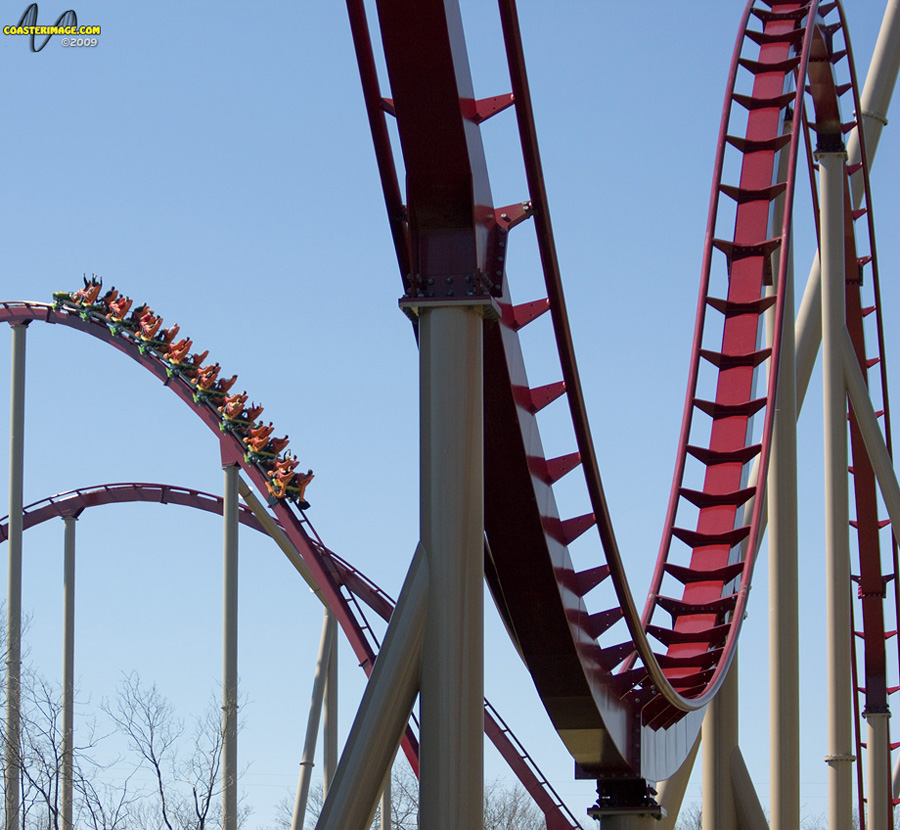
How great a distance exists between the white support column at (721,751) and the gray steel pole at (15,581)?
4273 millimetres

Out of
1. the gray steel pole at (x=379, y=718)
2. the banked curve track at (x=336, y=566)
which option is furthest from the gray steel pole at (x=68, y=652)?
the gray steel pole at (x=379, y=718)

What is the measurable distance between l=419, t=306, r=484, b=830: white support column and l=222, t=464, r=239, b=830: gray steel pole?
6889mm

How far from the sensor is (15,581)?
34.9 feet

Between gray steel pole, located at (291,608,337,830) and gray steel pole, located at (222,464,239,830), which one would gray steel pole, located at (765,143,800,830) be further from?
gray steel pole, located at (291,608,337,830)

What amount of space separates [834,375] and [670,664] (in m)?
2.19

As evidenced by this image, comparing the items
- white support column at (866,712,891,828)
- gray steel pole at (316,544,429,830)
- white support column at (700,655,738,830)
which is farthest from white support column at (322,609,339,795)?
gray steel pole at (316,544,429,830)

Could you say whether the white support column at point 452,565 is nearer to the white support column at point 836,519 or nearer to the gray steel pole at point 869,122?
the white support column at point 836,519

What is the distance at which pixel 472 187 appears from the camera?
162 inches

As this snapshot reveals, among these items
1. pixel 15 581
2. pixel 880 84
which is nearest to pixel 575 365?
pixel 880 84

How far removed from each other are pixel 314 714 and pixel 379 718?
9315mm

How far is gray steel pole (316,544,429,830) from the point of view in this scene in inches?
150

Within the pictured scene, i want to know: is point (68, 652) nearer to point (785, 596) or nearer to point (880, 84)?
point (785, 596)

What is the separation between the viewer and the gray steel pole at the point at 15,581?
9141 mm

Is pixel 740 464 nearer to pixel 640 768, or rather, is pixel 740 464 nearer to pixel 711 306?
pixel 711 306
